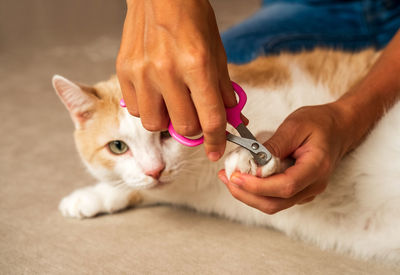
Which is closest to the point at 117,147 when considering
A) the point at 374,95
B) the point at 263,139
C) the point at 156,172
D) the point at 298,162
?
the point at 156,172

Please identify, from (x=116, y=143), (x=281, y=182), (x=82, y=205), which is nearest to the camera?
(x=281, y=182)

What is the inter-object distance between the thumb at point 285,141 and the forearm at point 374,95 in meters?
0.22

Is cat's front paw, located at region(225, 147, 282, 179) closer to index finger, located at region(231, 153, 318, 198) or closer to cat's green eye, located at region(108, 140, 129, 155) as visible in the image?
index finger, located at region(231, 153, 318, 198)

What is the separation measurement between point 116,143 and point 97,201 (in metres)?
0.26

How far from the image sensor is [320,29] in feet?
5.67

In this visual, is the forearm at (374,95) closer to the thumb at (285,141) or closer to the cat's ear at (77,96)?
the thumb at (285,141)


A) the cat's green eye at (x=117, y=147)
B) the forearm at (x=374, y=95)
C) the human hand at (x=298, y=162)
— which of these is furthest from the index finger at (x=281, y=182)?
the cat's green eye at (x=117, y=147)

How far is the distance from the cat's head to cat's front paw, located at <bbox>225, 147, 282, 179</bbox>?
28cm

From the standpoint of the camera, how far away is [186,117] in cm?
70

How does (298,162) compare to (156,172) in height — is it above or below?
above

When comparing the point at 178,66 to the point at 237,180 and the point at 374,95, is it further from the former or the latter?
the point at 374,95

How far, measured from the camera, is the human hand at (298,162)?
2.60ft

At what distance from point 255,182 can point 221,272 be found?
336mm

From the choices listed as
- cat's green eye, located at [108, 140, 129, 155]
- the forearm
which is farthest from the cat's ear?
the forearm
